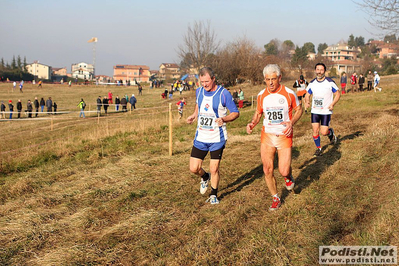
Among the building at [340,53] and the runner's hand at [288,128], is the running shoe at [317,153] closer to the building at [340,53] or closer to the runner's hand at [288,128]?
the runner's hand at [288,128]

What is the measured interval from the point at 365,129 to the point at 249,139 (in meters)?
3.72

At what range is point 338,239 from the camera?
4.08 m

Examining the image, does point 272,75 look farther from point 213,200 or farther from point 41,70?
point 41,70

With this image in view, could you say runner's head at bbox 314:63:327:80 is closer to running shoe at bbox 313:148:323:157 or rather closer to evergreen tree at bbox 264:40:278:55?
running shoe at bbox 313:148:323:157

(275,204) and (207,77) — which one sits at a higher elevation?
(207,77)

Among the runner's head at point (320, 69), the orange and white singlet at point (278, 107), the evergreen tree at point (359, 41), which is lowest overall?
the orange and white singlet at point (278, 107)

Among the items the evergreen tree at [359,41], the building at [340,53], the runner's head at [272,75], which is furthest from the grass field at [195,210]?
the evergreen tree at [359,41]

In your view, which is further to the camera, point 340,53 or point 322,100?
point 340,53

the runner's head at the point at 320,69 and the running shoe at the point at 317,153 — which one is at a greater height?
the runner's head at the point at 320,69

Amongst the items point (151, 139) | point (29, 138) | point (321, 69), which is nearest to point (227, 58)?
point (29, 138)

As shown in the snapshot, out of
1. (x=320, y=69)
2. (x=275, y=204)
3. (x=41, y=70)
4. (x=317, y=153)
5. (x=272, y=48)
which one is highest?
(x=272, y=48)

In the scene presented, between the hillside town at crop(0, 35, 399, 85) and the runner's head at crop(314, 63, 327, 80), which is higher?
the hillside town at crop(0, 35, 399, 85)

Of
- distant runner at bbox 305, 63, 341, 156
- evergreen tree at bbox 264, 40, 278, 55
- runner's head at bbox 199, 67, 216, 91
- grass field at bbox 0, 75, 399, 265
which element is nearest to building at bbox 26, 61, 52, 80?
evergreen tree at bbox 264, 40, 278, 55

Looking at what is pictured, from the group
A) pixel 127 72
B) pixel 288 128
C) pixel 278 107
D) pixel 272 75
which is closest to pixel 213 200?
pixel 288 128
